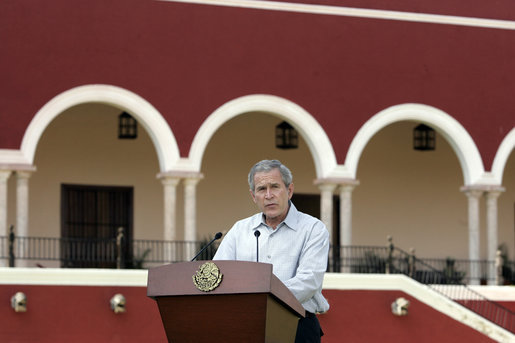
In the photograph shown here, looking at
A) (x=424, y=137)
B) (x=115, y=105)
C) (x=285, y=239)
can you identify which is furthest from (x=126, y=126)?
(x=285, y=239)

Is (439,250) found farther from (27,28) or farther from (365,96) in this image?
(27,28)

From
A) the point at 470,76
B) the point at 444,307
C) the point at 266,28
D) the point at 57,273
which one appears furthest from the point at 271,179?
the point at 470,76

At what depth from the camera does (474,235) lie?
1994 centimetres

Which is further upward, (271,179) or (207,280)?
(271,179)

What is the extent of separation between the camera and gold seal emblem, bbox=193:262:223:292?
4.85 metres

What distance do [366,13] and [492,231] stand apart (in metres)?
4.63

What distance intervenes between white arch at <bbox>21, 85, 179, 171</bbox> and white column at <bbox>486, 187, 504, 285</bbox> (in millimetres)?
6010

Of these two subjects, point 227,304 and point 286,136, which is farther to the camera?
point 286,136

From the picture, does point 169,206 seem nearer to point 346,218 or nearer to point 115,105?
point 115,105

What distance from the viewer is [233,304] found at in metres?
4.88

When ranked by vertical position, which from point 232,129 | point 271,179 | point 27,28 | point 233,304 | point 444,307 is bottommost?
point 444,307

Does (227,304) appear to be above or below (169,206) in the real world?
below

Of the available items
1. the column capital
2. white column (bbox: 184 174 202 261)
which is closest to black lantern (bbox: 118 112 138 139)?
white column (bbox: 184 174 202 261)

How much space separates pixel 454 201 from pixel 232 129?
5.04 m
